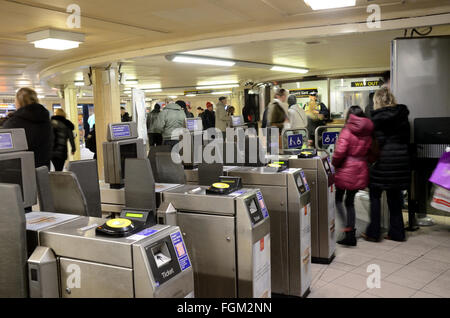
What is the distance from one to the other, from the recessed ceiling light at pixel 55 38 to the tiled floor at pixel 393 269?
383cm

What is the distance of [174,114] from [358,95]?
19.9 feet

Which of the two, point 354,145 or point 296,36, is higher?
point 296,36

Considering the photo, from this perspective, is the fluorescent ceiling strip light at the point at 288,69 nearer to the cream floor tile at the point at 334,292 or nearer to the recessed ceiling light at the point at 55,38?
the recessed ceiling light at the point at 55,38

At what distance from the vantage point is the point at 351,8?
4227 millimetres

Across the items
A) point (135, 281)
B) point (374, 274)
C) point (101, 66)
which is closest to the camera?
point (135, 281)

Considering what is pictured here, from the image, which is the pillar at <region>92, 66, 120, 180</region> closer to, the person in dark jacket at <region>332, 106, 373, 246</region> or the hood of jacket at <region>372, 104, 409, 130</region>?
the person in dark jacket at <region>332, 106, 373, 246</region>

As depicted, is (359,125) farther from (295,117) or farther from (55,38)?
(55,38)

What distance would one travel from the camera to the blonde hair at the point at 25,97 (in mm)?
3926

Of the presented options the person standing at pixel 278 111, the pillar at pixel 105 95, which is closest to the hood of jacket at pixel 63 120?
the pillar at pixel 105 95

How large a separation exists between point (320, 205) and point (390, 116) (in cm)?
116

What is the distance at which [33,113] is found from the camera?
391 cm

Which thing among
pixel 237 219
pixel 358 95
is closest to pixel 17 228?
pixel 237 219

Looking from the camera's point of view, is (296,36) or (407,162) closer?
(407,162)

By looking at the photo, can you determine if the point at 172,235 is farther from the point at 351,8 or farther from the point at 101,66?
the point at 101,66
